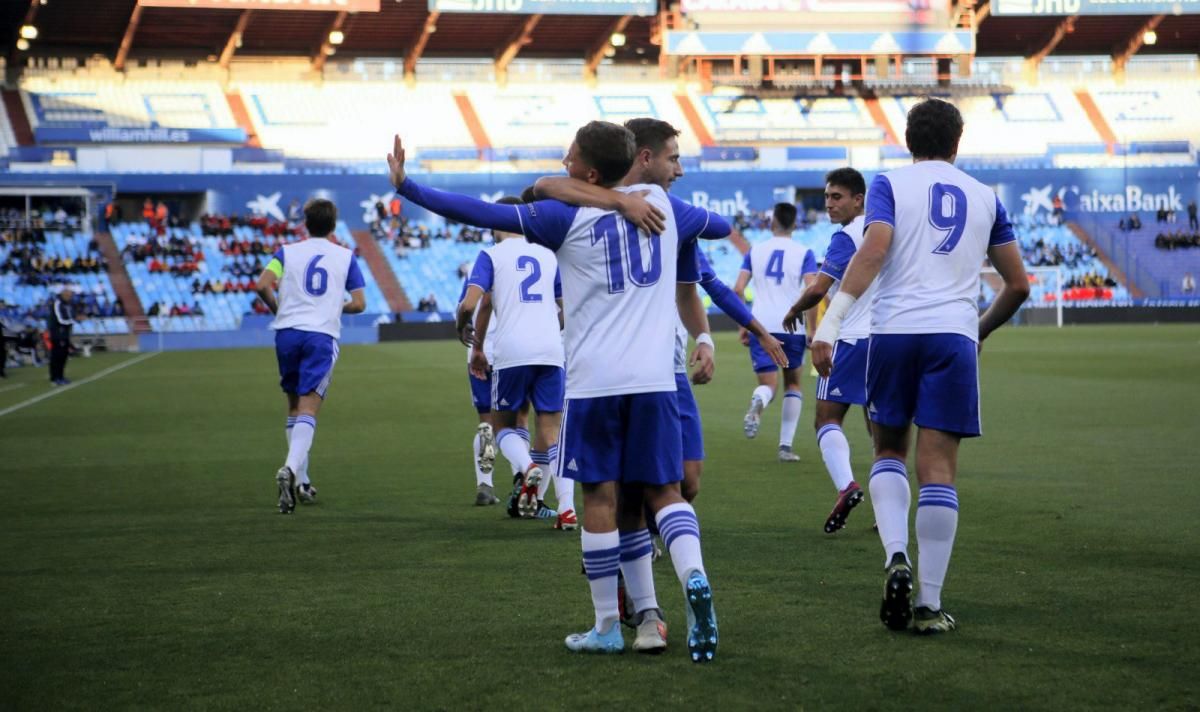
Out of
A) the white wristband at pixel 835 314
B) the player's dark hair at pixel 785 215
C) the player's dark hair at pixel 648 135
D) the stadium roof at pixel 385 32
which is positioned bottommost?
the white wristband at pixel 835 314

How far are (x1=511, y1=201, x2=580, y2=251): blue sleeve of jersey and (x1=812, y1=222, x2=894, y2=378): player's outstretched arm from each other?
3.53 ft

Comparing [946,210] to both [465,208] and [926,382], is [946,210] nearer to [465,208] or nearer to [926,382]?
[926,382]

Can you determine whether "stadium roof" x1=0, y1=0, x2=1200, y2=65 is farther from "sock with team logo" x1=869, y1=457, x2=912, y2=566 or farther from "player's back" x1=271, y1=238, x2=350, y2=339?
"sock with team logo" x1=869, y1=457, x2=912, y2=566

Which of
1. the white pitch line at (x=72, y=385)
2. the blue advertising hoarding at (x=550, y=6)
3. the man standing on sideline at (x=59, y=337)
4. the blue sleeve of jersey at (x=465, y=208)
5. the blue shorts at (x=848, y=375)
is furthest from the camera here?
the blue advertising hoarding at (x=550, y=6)

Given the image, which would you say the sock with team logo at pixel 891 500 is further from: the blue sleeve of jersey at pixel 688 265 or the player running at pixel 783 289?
the player running at pixel 783 289

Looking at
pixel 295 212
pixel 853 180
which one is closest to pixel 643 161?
pixel 853 180

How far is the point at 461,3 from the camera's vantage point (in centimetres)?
5381

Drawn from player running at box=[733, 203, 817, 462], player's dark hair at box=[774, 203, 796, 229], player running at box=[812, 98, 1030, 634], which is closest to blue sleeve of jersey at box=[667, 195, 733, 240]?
player running at box=[812, 98, 1030, 634]

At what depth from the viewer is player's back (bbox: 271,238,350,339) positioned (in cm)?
978

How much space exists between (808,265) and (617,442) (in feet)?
23.7

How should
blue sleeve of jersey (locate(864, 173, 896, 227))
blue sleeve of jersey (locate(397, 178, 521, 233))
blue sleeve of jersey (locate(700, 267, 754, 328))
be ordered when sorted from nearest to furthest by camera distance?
blue sleeve of jersey (locate(397, 178, 521, 233)) < blue sleeve of jersey (locate(864, 173, 896, 227)) < blue sleeve of jersey (locate(700, 267, 754, 328))

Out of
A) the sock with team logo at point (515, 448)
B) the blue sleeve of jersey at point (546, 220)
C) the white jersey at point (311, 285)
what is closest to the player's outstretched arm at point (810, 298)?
the blue sleeve of jersey at point (546, 220)

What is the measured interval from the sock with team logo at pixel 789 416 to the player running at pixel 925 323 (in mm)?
6333

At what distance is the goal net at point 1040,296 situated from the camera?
47.6m
